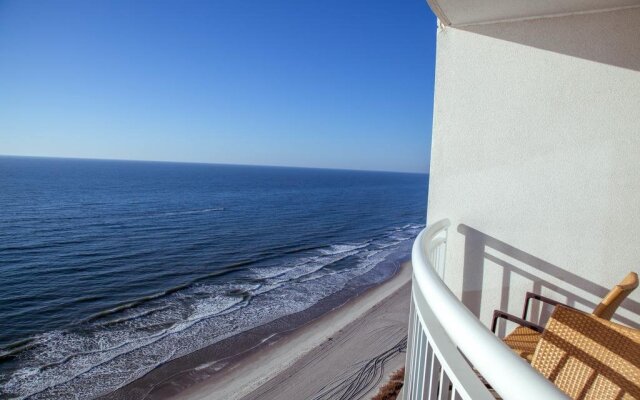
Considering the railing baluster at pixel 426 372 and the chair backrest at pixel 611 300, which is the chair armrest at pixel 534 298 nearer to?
the chair backrest at pixel 611 300

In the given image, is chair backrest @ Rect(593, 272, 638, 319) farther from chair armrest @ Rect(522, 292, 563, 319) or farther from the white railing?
the white railing

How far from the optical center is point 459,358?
2.70ft

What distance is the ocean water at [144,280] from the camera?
9766 millimetres

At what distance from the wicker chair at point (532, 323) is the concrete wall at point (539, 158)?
0.26 metres

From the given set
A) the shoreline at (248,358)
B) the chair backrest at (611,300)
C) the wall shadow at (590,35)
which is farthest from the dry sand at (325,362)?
the wall shadow at (590,35)

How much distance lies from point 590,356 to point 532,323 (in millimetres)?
933

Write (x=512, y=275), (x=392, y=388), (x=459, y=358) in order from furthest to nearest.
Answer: (x=392, y=388)
(x=512, y=275)
(x=459, y=358)

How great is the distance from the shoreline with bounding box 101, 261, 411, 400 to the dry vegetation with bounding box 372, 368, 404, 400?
2.46 metres

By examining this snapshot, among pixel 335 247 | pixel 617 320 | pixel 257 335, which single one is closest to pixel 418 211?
pixel 335 247

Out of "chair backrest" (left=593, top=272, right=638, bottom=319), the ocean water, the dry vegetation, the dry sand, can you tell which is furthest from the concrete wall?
the ocean water

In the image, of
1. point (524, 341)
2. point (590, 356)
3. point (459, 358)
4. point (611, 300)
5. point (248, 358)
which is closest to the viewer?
point (459, 358)

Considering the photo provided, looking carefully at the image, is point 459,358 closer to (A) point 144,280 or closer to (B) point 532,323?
(B) point 532,323

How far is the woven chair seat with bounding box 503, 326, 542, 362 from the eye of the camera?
2.12 m

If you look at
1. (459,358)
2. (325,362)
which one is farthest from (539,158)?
(325,362)
